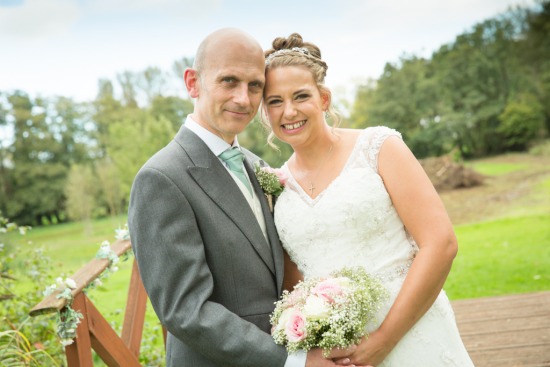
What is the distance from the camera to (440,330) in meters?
2.50

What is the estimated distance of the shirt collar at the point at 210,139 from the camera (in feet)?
7.81

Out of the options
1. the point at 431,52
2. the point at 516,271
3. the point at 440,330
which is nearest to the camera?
the point at 440,330

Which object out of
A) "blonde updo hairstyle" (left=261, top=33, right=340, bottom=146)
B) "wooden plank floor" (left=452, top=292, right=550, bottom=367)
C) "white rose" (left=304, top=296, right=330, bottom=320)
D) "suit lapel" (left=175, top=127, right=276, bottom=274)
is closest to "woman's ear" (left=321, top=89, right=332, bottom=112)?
"blonde updo hairstyle" (left=261, top=33, right=340, bottom=146)

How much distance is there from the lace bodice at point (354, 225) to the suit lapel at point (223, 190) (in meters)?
0.33

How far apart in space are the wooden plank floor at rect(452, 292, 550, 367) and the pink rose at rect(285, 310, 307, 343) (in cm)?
244

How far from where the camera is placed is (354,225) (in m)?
2.51

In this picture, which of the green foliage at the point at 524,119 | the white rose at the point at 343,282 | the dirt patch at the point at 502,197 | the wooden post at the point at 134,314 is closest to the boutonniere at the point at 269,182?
the white rose at the point at 343,282

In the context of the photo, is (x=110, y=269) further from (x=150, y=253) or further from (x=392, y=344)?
(x=392, y=344)

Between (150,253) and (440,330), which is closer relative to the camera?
(150,253)

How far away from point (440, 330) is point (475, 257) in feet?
22.2

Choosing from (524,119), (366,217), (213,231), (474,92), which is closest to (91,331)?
(213,231)

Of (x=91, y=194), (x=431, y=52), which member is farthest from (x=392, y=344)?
(x=431, y=52)

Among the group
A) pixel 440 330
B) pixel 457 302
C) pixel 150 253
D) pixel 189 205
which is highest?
pixel 189 205

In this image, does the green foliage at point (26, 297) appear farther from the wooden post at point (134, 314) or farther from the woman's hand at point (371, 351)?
the woman's hand at point (371, 351)
